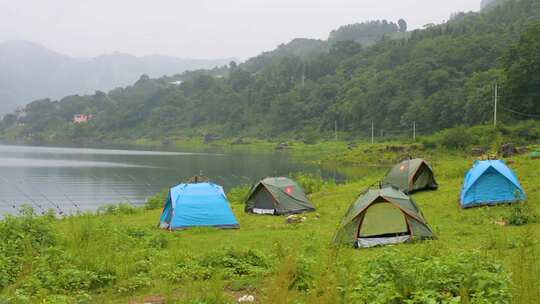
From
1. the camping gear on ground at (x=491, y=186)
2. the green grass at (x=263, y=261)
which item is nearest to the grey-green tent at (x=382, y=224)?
the green grass at (x=263, y=261)

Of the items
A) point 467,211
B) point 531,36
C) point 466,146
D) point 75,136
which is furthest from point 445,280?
point 75,136

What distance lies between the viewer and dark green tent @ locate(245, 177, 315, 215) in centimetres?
2061

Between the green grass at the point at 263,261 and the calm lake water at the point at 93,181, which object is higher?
the green grass at the point at 263,261

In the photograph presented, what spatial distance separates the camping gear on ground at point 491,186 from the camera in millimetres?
16969

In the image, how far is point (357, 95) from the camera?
107688mm

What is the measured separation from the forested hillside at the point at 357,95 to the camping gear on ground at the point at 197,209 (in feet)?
147

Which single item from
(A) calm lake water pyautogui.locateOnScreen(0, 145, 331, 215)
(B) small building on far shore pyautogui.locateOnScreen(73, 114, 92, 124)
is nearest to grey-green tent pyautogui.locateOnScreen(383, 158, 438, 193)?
(A) calm lake water pyautogui.locateOnScreen(0, 145, 331, 215)

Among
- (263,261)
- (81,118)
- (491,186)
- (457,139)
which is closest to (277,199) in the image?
(491,186)

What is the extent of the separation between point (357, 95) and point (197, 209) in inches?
3674

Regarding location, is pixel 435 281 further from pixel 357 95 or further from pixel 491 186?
pixel 357 95

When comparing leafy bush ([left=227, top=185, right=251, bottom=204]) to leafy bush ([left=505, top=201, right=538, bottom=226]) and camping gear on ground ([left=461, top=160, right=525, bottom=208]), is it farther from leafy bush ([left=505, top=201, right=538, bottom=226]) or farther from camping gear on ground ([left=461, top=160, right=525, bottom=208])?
leafy bush ([left=505, top=201, right=538, bottom=226])

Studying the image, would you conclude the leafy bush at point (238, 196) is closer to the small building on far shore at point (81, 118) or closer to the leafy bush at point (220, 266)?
the leafy bush at point (220, 266)

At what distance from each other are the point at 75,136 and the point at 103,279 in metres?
164

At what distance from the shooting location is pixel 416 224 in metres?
13.6
